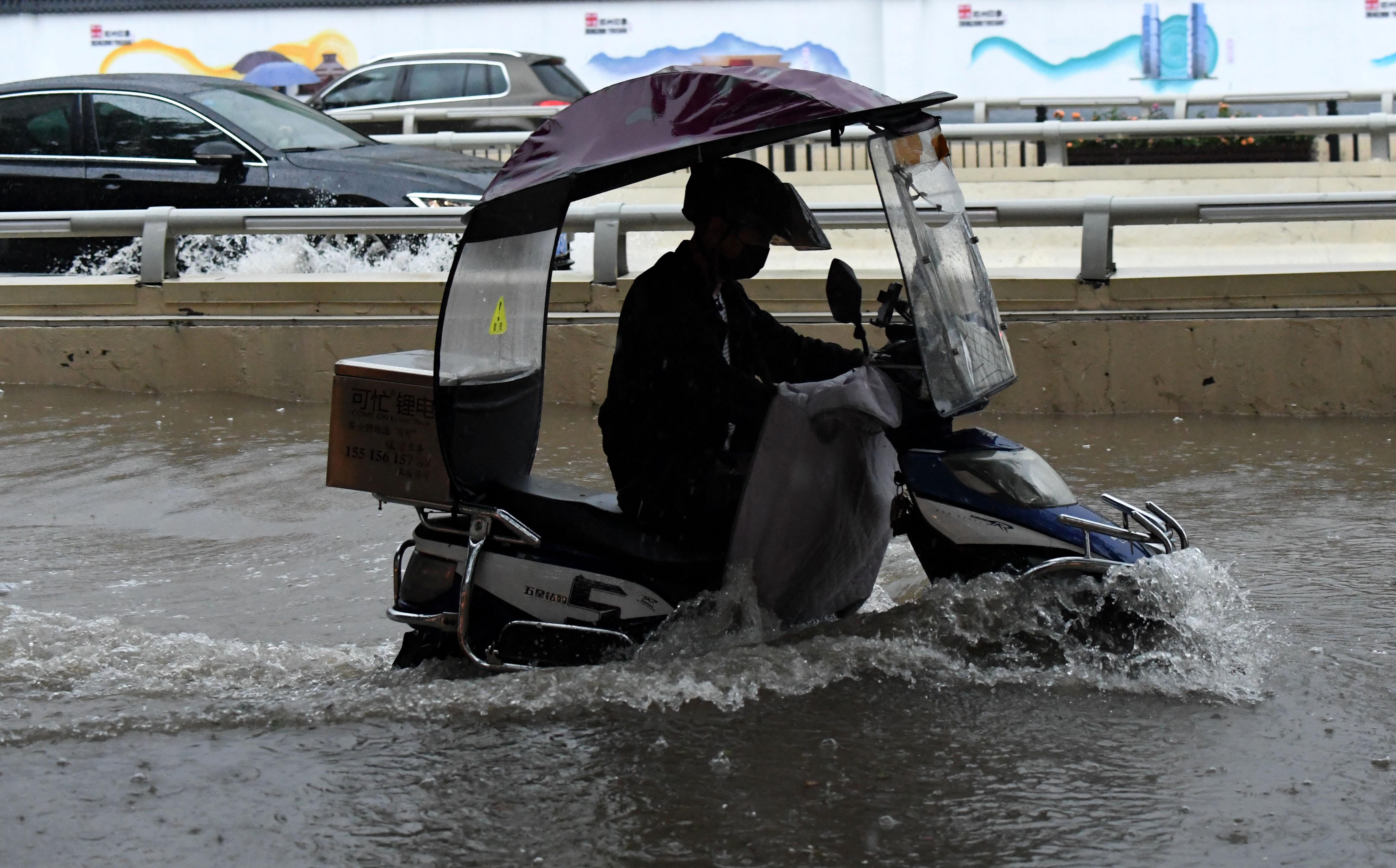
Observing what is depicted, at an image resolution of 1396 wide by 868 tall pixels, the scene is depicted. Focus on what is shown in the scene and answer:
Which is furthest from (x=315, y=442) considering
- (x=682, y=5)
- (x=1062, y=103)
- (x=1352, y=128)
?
(x=682, y=5)

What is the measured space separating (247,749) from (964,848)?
1769mm

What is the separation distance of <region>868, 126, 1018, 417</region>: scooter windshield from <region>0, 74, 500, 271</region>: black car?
5422mm

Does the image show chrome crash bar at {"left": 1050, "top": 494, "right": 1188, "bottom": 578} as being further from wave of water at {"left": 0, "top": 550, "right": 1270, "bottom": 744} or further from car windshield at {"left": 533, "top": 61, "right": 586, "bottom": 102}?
car windshield at {"left": 533, "top": 61, "right": 586, "bottom": 102}

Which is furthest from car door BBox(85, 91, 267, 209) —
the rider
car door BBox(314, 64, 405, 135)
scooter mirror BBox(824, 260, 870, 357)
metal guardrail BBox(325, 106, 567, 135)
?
car door BBox(314, 64, 405, 135)

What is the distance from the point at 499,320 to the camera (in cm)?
384

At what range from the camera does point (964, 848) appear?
298 cm

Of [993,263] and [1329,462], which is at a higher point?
[993,263]

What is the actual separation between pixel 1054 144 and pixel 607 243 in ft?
21.6

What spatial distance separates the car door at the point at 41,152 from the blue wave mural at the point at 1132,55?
1520cm

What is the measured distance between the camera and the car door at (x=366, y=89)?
53.5ft

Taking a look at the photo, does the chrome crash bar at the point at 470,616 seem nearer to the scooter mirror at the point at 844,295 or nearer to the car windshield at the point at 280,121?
the scooter mirror at the point at 844,295

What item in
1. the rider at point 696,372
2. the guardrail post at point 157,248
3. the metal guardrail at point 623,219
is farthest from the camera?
the guardrail post at point 157,248

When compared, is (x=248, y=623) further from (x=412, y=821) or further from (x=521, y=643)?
(x=412, y=821)

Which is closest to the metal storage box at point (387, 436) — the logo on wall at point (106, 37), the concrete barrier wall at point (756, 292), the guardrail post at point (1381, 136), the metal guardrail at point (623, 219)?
the metal guardrail at point (623, 219)
